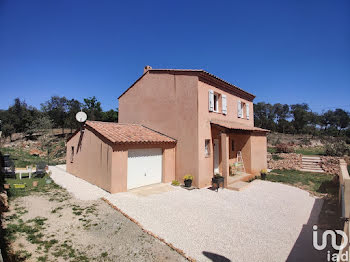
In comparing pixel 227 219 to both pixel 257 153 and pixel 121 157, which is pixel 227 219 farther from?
pixel 257 153

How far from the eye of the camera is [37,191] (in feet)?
33.7

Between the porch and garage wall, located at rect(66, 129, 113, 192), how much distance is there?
23.9 ft

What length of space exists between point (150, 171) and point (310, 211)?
349 inches

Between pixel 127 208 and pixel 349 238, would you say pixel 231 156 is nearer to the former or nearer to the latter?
pixel 127 208

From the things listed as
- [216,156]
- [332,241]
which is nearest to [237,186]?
[216,156]

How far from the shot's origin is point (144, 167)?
11.7 m

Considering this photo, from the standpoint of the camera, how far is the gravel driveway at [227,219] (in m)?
5.52

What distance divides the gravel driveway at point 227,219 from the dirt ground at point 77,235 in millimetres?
683

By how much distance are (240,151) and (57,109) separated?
38.0m

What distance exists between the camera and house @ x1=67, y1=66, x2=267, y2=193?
10.7m

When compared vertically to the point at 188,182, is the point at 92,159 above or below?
above

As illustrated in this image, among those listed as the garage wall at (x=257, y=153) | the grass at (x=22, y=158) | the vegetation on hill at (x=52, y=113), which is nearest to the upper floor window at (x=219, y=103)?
the garage wall at (x=257, y=153)

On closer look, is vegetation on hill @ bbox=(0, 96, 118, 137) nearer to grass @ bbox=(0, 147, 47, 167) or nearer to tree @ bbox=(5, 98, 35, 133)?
tree @ bbox=(5, 98, 35, 133)

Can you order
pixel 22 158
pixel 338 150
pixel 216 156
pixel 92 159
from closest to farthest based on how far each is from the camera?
pixel 92 159 < pixel 216 156 < pixel 338 150 < pixel 22 158
